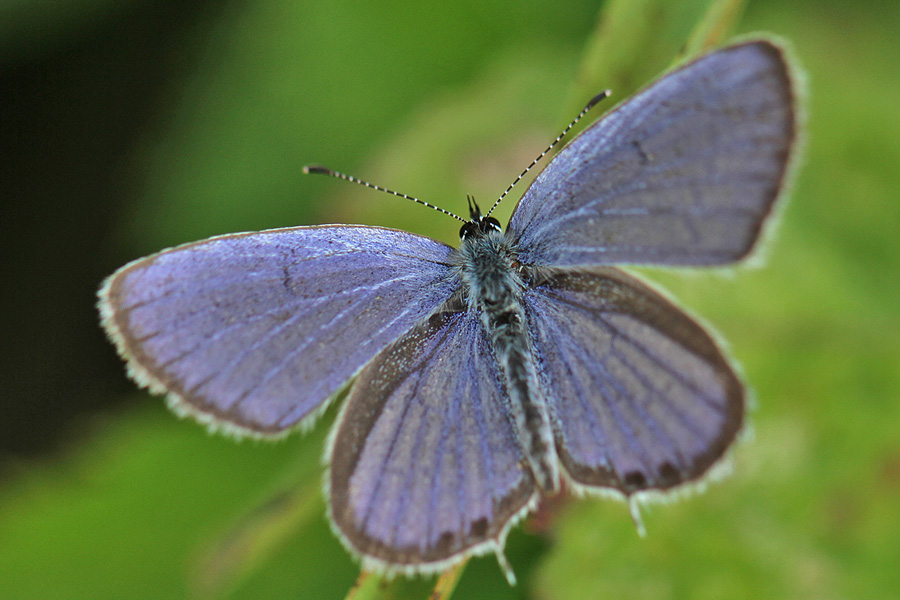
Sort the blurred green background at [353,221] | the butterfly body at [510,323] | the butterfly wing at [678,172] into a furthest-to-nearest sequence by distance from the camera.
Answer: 1. the blurred green background at [353,221]
2. the butterfly body at [510,323]
3. the butterfly wing at [678,172]

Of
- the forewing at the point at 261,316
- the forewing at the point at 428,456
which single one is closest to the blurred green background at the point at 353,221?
the forewing at the point at 428,456

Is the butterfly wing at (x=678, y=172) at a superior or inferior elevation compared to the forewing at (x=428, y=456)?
superior

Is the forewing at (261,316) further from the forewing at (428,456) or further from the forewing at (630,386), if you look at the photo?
the forewing at (630,386)

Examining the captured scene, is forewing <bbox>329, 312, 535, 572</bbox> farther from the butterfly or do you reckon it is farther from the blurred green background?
the blurred green background

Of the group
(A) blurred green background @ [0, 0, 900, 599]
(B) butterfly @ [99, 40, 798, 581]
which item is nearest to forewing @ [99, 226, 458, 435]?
(B) butterfly @ [99, 40, 798, 581]

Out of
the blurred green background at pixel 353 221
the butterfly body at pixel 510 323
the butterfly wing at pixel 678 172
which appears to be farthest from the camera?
the blurred green background at pixel 353 221

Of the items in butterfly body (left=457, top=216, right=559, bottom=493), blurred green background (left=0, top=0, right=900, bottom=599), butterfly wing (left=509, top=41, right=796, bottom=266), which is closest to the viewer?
butterfly wing (left=509, top=41, right=796, bottom=266)
